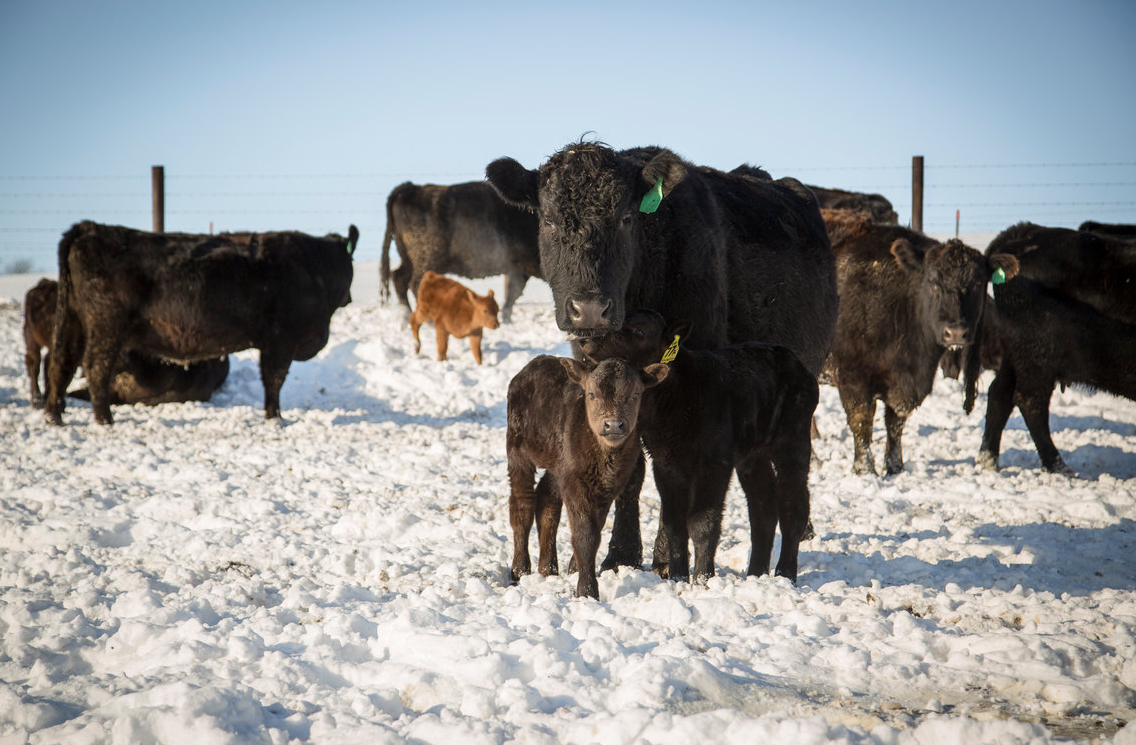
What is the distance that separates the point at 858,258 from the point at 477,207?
9032 mm

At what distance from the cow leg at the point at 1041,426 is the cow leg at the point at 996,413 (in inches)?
4.8

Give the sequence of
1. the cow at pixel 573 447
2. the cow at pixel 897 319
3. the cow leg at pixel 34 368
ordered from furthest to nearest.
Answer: the cow leg at pixel 34 368, the cow at pixel 897 319, the cow at pixel 573 447

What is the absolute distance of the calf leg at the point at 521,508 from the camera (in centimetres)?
518

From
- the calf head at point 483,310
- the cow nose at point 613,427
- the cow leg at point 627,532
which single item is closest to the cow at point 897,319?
the cow leg at point 627,532

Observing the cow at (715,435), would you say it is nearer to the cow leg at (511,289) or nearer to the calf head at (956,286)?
the calf head at (956,286)

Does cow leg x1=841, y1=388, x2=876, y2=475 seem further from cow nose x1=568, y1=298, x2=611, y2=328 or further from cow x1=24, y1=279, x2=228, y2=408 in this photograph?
cow x1=24, y1=279, x2=228, y2=408

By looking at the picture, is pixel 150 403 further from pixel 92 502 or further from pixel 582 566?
pixel 582 566

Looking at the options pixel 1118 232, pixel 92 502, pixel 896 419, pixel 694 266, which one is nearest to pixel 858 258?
pixel 896 419

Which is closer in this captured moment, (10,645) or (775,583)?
(10,645)

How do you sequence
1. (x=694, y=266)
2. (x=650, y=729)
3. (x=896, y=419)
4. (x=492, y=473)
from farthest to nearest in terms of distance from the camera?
(x=896, y=419) → (x=492, y=473) → (x=694, y=266) → (x=650, y=729)

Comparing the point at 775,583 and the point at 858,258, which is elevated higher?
the point at 858,258

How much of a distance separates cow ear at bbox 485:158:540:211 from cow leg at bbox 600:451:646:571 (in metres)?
1.69

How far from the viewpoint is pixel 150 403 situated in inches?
481

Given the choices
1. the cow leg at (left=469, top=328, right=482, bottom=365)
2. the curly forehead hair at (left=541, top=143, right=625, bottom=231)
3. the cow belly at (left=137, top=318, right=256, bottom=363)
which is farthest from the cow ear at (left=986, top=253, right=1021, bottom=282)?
the cow belly at (left=137, top=318, right=256, bottom=363)
